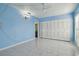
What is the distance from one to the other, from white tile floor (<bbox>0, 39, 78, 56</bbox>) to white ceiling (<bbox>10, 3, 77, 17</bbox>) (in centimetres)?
55

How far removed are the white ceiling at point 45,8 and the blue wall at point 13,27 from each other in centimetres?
14

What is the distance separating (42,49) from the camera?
2.34m

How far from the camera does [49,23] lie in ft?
7.82

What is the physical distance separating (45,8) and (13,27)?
0.74 m

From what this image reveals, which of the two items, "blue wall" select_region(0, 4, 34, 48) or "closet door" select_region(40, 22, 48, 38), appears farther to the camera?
"closet door" select_region(40, 22, 48, 38)

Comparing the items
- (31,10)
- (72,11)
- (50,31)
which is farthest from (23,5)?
(72,11)

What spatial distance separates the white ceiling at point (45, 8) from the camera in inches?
86.9

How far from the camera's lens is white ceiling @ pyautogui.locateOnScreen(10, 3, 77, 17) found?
86.9 inches

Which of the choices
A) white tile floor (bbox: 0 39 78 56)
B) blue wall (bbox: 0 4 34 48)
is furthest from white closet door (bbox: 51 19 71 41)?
blue wall (bbox: 0 4 34 48)

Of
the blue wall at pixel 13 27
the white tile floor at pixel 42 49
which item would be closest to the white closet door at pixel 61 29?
the white tile floor at pixel 42 49

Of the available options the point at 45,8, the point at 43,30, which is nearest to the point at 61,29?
the point at 43,30

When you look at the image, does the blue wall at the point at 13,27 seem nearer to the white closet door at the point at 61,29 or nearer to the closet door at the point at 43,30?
the closet door at the point at 43,30

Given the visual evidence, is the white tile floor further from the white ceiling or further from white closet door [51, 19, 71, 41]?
the white ceiling

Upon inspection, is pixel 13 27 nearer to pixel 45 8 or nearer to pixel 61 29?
pixel 45 8
